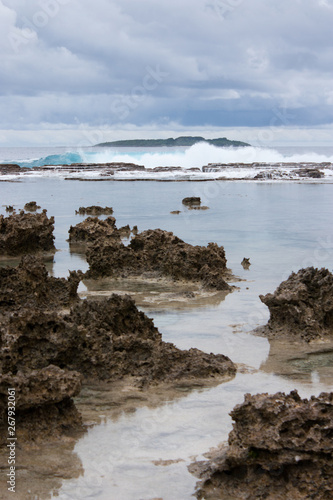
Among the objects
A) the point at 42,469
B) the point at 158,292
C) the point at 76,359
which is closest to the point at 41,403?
the point at 42,469

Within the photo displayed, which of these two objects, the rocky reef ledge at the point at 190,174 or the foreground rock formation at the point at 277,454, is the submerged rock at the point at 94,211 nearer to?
the foreground rock formation at the point at 277,454

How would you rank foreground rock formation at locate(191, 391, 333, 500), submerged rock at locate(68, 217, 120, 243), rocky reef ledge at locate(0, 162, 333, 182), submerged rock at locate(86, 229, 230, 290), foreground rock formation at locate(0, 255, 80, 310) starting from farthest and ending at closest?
rocky reef ledge at locate(0, 162, 333, 182) → submerged rock at locate(68, 217, 120, 243) → submerged rock at locate(86, 229, 230, 290) → foreground rock formation at locate(0, 255, 80, 310) → foreground rock formation at locate(191, 391, 333, 500)

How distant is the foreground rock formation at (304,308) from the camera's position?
6098mm

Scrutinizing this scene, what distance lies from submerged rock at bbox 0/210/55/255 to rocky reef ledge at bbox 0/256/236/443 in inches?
200

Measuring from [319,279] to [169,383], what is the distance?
230 centimetres

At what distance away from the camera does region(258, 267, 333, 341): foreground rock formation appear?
20.0 feet

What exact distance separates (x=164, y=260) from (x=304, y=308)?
321 centimetres

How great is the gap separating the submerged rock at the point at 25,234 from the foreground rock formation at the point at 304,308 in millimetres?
5826

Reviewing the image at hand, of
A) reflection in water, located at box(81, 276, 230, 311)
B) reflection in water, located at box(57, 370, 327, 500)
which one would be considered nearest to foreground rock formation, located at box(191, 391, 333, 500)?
reflection in water, located at box(57, 370, 327, 500)

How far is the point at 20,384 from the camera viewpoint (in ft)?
12.3

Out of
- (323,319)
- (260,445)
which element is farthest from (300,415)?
(323,319)

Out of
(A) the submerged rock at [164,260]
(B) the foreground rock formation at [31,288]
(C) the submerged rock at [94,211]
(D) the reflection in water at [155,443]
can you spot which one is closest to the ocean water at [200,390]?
(D) the reflection in water at [155,443]

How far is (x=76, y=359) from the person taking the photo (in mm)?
4812

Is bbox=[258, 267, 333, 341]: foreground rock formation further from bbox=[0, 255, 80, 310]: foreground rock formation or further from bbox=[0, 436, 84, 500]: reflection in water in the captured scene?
bbox=[0, 436, 84, 500]: reflection in water
